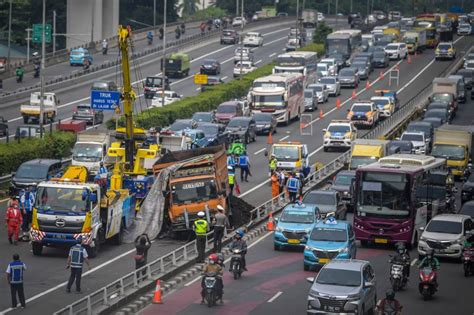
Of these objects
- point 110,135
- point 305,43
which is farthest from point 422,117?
point 305,43

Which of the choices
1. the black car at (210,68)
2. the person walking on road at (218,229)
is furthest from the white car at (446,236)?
the black car at (210,68)

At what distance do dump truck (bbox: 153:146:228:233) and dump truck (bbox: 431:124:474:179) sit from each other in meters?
20.9

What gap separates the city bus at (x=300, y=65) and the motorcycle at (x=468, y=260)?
5106 cm

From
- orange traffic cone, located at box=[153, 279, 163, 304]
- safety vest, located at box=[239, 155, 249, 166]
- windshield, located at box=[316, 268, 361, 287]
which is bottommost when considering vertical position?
safety vest, located at box=[239, 155, 249, 166]

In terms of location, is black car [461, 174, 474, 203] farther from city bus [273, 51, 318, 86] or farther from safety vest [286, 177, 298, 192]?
city bus [273, 51, 318, 86]

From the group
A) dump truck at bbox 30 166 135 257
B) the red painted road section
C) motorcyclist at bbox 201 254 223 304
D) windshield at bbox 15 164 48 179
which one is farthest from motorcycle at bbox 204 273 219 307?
windshield at bbox 15 164 48 179

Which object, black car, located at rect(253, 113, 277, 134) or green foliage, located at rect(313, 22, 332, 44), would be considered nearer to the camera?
black car, located at rect(253, 113, 277, 134)

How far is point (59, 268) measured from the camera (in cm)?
3994

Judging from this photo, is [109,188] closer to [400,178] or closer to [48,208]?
[48,208]

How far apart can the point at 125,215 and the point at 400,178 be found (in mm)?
9367

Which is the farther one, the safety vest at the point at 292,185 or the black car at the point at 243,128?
the black car at the point at 243,128

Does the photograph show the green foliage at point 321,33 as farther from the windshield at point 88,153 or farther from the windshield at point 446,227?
the windshield at point 446,227

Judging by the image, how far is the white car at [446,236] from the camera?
140 ft

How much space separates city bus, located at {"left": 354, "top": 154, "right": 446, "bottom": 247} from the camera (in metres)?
45.2
